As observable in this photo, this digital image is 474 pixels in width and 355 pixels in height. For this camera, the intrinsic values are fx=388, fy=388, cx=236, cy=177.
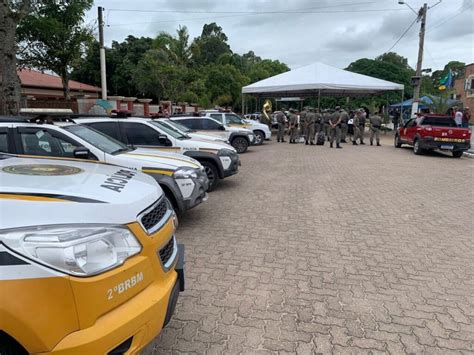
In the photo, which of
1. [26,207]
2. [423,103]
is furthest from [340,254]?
[423,103]

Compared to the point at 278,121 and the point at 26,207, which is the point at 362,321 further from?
the point at 278,121

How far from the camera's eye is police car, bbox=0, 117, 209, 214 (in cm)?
475

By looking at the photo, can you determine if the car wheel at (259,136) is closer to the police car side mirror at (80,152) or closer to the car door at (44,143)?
the car door at (44,143)

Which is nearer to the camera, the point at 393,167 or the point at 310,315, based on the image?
the point at 310,315

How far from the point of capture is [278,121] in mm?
20578

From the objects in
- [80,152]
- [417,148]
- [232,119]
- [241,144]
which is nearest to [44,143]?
[80,152]

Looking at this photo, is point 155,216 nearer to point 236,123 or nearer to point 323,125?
point 236,123

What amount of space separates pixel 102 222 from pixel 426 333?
2628mm

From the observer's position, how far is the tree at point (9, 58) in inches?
331

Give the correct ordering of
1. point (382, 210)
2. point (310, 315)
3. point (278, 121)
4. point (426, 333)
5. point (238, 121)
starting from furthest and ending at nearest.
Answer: point (278, 121) → point (238, 121) → point (382, 210) → point (310, 315) → point (426, 333)

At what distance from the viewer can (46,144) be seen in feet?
16.3

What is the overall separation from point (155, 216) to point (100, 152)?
10.4 ft

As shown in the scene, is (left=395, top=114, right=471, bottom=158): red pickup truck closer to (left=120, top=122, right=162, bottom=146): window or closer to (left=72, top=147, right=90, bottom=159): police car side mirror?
(left=120, top=122, right=162, bottom=146): window

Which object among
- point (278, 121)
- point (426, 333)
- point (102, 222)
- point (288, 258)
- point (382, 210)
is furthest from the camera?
point (278, 121)
